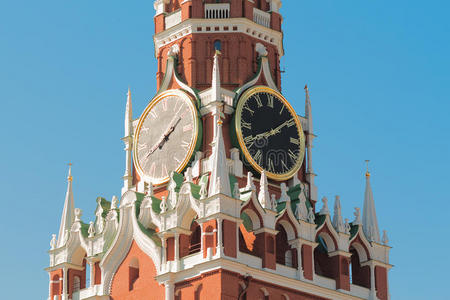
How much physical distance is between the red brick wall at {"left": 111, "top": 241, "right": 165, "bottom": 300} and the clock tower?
5cm

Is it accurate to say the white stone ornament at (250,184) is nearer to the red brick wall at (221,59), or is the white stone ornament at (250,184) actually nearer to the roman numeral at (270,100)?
the roman numeral at (270,100)

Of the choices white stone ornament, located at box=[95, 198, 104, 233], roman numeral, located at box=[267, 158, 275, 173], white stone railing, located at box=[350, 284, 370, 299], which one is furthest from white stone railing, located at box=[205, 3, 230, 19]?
white stone railing, located at box=[350, 284, 370, 299]

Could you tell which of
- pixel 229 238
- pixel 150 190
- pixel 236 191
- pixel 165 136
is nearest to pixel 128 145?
pixel 165 136

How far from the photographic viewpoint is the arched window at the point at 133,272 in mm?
57812

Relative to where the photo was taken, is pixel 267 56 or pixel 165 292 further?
pixel 267 56

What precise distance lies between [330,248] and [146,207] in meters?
7.48

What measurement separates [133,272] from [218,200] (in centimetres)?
567

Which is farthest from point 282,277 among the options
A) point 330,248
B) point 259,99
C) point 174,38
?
point 174,38

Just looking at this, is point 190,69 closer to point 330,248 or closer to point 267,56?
point 267,56

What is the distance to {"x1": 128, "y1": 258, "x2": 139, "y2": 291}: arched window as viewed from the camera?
57.8 meters

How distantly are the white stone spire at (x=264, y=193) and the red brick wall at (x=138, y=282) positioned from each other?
4.85 m

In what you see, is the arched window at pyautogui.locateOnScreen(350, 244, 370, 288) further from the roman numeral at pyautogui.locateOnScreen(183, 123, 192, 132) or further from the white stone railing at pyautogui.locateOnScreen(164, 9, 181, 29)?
the white stone railing at pyautogui.locateOnScreen(164, 9, 181, 29)

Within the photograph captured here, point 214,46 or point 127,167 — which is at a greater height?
point 214,46

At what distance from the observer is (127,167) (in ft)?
202
